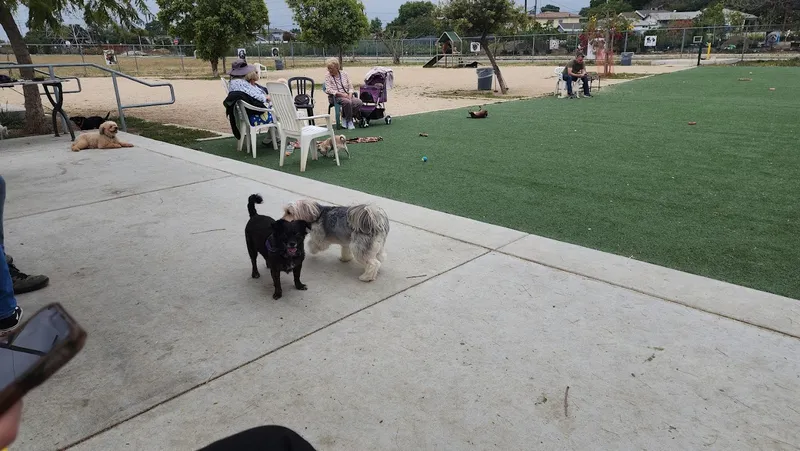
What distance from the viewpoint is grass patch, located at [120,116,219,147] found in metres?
8.73

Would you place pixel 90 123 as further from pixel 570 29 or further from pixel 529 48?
pixel 570 29

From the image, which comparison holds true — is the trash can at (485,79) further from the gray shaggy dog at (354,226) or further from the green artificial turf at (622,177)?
the gray shaggy dog at (354,226)

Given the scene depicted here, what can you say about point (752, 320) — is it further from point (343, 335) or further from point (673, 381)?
point (343, 335)

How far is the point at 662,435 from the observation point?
1.98 m

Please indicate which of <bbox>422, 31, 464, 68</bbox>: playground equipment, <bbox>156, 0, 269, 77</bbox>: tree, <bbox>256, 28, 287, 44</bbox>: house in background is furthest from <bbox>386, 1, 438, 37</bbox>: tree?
<bbox>156, 0, 269, 77</bbox>: tree

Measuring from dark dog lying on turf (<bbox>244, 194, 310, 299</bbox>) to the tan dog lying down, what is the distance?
19.0 feet

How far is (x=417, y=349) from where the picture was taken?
258 cm

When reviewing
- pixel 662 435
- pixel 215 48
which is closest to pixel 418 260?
pixel 662 435

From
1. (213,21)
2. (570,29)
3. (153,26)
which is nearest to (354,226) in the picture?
(213,21)

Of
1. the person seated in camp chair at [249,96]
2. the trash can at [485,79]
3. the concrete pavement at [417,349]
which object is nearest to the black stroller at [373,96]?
the person seated in camp chair at [249,96]

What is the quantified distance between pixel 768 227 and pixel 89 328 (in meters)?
4.82

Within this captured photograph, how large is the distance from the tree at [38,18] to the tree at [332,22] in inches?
679

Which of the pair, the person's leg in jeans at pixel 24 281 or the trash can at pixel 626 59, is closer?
the person's leg in jeans at pixel 24 281

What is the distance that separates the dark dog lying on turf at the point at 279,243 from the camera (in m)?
2.95
